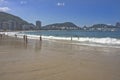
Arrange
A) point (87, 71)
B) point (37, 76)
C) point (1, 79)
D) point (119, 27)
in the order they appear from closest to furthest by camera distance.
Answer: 1. point (1, 79)
2. point (37, 76)
3. point (87, 71)
4. point (119, 27)

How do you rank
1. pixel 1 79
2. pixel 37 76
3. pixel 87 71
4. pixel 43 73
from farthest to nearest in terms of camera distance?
pixel 87 71
pixel 43 73
pixel 37 76
pixel 1 79

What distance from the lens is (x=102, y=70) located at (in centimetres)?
1173

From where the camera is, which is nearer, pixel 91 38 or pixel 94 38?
pixel 94 38

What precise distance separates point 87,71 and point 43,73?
8.63 ft

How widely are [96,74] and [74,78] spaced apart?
1.54 m

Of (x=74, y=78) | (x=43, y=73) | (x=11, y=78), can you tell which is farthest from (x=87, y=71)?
(x=11, y=78)

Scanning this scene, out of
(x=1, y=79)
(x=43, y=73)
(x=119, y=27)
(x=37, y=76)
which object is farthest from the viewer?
(x=119, y=27)

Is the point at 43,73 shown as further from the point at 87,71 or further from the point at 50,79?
the point at 87,71

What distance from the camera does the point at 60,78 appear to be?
9695 millimetres

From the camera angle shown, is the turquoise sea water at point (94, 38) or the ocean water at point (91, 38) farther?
the turquoise sea water at point (94, 38)

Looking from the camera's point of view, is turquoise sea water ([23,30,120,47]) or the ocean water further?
turquoise sea water ([23,30,120,47])

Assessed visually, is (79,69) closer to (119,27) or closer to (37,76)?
(37,76)

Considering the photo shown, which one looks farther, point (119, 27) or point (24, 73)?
point (119, 27)

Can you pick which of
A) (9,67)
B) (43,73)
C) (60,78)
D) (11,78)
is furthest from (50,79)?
(9,67)
